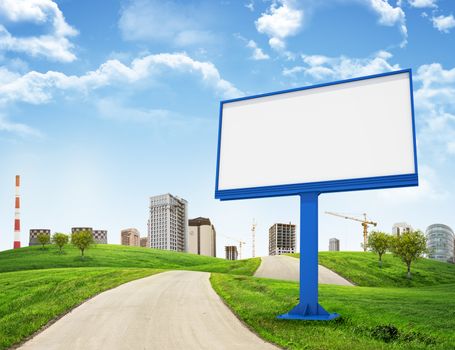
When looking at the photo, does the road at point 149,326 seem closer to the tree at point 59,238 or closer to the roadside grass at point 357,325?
the roadside grass at point 357,325

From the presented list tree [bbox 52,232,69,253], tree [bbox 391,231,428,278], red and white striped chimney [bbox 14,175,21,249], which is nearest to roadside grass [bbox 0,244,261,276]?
tree [bbox 52,232,69,253]

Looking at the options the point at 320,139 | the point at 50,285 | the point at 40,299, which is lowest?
the point at 40,299

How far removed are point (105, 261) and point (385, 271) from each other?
33787 millimetres

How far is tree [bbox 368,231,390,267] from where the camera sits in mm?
61625

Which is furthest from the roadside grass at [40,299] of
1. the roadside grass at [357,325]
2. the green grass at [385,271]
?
the green grass at [385,271]

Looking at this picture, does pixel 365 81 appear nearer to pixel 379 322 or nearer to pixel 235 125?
pixel 235 125

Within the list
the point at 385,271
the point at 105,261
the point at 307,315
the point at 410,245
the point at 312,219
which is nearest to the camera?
the point at 307,315

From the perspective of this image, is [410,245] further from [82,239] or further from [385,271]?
[82,239]

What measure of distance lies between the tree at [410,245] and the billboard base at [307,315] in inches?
1609

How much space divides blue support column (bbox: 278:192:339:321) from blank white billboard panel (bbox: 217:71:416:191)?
5.17ft

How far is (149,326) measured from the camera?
55.8 feet

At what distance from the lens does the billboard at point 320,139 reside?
17.8m

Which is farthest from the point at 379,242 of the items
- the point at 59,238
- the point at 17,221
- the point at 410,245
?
the point at 17,221

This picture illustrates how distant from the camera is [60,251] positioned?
234 feet
